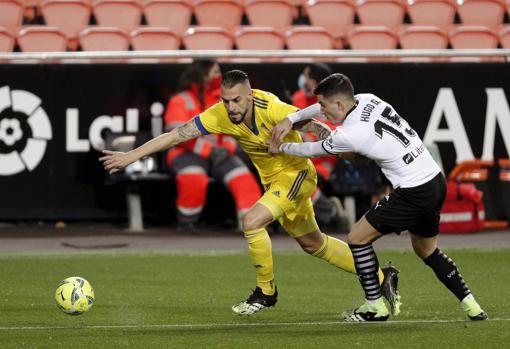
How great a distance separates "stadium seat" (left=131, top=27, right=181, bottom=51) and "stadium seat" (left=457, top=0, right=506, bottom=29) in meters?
4.55

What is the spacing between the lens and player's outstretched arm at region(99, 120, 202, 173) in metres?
9.15

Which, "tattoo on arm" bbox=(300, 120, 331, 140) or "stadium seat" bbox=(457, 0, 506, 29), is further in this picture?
"stadium seat" bbox=(457, 0, 506, 29)

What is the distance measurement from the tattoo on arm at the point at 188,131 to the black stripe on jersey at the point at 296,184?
2.76 feet

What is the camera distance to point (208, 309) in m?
10.0

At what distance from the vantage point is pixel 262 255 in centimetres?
949

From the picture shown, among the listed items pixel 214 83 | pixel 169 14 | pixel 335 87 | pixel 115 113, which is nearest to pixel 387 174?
pixel 335 87

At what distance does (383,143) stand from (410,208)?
50 cm

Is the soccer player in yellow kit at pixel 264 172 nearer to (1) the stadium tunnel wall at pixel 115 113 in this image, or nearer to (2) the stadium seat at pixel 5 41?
(1) the stadium tunnel wall at pixel 115 113

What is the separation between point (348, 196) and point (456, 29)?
3465 millimetres

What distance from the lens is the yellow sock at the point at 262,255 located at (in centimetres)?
949

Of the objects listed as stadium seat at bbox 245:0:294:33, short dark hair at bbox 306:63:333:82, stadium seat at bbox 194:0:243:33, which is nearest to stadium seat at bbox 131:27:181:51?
stadium seat at bbox 194:0:243:33

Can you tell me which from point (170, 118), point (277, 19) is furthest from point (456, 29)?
point (170, 118)

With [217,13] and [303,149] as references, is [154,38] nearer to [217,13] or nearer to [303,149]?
[217,13]

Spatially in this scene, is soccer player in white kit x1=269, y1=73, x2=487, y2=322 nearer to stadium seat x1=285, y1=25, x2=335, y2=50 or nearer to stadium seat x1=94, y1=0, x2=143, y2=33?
stadium seat x1=285, y1=25, x2=335, y2=50
